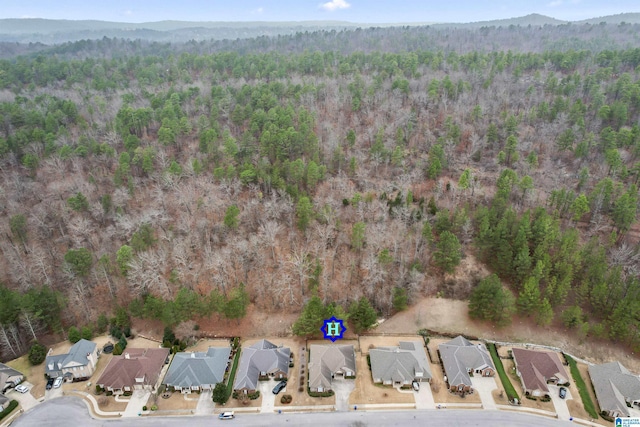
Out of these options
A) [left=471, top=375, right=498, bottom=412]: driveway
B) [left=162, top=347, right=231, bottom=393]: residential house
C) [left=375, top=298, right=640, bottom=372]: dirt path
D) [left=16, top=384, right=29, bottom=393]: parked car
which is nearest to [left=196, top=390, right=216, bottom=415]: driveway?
[left=162, top=347, right=231, bottom=393]: residential house

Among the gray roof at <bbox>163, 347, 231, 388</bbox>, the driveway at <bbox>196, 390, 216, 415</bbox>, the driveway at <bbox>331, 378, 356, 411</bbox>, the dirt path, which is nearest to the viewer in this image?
the driveway at <bbox>196, 390, 216, 415</bbox>

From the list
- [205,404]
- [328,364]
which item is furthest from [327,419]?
[205,404]

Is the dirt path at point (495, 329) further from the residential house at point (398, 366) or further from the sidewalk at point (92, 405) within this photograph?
the sidewalk at point (92, 405)

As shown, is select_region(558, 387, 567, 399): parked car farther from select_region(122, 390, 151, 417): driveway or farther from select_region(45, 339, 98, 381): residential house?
select_region(45, 339, 98, 381): residential house

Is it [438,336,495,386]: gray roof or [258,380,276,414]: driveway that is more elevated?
[438,336,495,386]: gray roof

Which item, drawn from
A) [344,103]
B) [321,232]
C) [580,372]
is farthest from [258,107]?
[580,372]

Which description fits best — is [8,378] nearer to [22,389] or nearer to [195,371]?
[22,389]

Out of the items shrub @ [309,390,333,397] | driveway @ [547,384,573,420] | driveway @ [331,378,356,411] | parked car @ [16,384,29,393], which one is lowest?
driveway @ [547,384,573,420]
